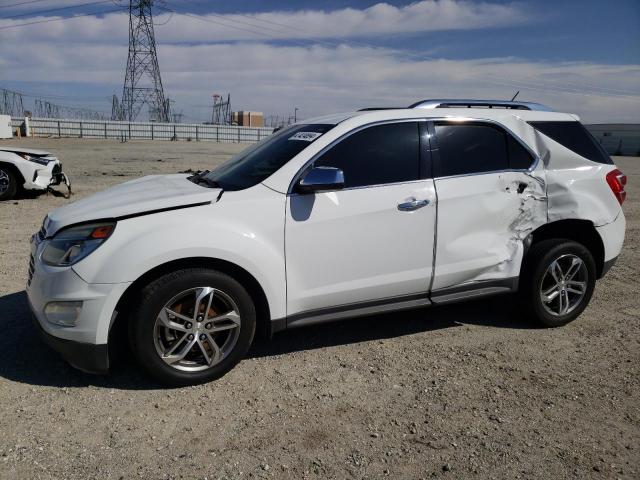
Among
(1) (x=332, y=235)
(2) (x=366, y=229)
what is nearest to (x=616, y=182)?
(2) (x=366, y=229)

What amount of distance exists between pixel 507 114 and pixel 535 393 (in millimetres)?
2217

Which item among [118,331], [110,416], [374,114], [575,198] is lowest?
[110,416]

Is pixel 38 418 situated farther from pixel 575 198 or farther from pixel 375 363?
pixel 575 198

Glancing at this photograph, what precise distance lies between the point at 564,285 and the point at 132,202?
352cm

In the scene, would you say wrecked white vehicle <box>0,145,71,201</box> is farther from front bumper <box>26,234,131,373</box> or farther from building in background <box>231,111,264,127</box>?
building in background <box>231,111,264,127</box>

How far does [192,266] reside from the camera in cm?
329

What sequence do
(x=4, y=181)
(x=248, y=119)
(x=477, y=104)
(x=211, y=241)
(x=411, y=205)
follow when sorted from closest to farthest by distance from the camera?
(x=211, y=241)
(x=411, y=205)
(x=477, y=104)
(x=4, y=181)
(x=248, y=119)

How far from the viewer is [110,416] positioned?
3061 mm

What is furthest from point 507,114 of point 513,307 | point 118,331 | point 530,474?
point 118,331

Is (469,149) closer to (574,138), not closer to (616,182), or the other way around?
(574,138)

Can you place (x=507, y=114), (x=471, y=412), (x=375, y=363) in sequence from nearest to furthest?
(x=471, y=412)
(x=375, y=363)
(x=507, y=114)

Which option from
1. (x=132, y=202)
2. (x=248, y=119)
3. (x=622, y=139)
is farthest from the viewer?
(x=248, y=119)

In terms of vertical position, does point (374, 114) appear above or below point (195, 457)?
above

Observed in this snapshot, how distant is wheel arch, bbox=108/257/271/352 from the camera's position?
320cm
